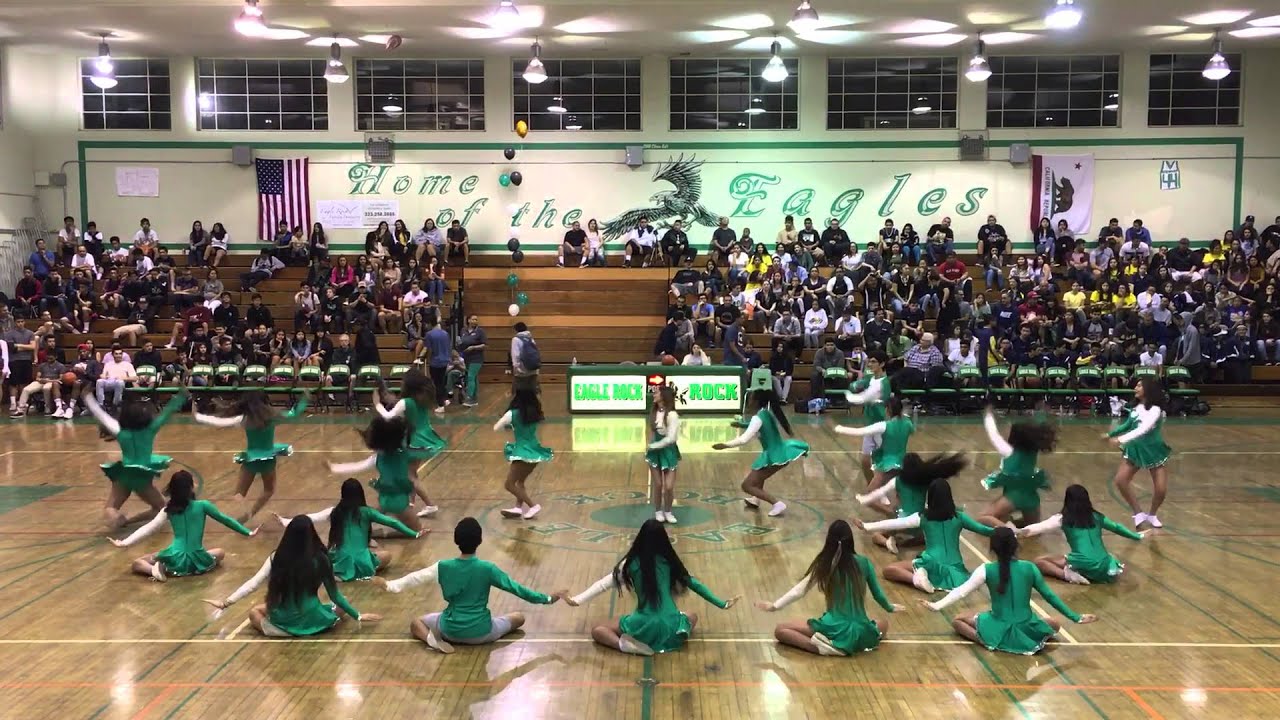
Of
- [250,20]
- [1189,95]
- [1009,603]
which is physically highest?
[1189,95]

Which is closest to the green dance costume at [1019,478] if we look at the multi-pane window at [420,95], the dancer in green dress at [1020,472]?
the dancer in green dress at [1020,472]

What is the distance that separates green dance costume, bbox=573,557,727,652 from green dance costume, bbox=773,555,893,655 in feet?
2.20

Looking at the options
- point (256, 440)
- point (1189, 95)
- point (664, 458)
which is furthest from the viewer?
point (1189, 95)

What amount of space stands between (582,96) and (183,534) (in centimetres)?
2037

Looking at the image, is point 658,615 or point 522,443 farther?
point 522,443

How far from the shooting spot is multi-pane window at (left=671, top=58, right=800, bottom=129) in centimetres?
2770

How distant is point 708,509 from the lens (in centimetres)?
1212

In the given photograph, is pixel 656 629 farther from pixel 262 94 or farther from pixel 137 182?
pixel 137 182

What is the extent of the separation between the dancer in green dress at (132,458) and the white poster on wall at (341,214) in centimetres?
1758

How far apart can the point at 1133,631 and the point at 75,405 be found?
18.3 m

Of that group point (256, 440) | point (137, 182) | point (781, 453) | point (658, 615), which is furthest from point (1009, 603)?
point (137, 182)

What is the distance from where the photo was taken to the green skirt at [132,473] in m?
10.7

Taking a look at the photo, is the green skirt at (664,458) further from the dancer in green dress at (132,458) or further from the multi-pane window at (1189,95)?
the multi-pane window at (1189,95)

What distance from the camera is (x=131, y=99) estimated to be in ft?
91.5
